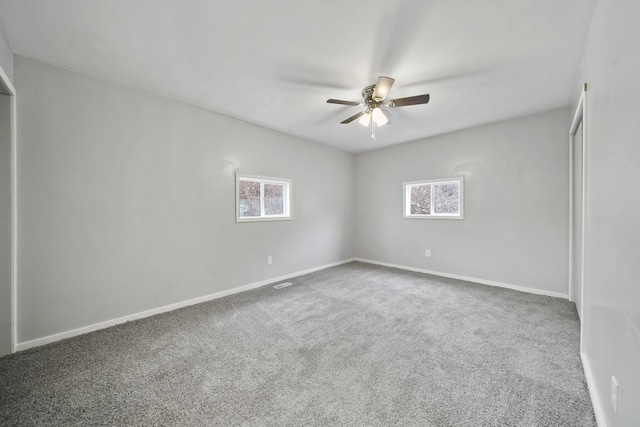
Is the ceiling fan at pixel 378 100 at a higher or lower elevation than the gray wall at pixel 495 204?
higher

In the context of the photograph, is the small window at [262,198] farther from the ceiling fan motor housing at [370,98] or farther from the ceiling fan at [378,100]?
the ceiling fan motor housing at [370,98]

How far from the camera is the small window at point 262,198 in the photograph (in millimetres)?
3676

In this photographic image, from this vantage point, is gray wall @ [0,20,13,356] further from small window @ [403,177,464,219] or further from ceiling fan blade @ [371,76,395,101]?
small window @ [403,177,464,219]

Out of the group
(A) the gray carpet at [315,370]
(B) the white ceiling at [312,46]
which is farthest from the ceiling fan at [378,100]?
(A) the gray carpet at [315,370]

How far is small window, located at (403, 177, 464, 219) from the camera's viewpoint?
4121 millimetres

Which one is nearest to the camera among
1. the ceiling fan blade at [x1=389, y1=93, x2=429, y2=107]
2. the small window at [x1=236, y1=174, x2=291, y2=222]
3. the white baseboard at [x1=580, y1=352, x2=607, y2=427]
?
the white baseboard at [x1=580, y1=352, x2=607, y2=427]

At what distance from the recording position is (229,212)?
347 cm

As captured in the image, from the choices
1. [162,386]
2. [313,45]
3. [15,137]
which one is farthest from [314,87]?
[162,386]

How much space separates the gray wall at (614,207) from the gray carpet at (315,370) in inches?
16.9

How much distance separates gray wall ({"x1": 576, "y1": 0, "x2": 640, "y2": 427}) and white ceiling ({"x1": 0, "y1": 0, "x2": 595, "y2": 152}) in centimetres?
51

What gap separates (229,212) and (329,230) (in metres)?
2.17

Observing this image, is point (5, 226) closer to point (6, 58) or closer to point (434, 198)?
point (6, 58)

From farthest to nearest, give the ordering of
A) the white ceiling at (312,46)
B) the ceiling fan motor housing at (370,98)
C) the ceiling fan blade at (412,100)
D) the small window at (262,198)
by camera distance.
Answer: the small window at (262,198) < the ceiling fan motor housing at (370,98) < the ceiling fan blade at (412,100) < the white ceiling at (312,46)

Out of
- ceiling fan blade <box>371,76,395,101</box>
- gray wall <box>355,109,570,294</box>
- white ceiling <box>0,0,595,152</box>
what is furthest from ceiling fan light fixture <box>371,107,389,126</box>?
gray wall <box>355,109,570,294</box>
